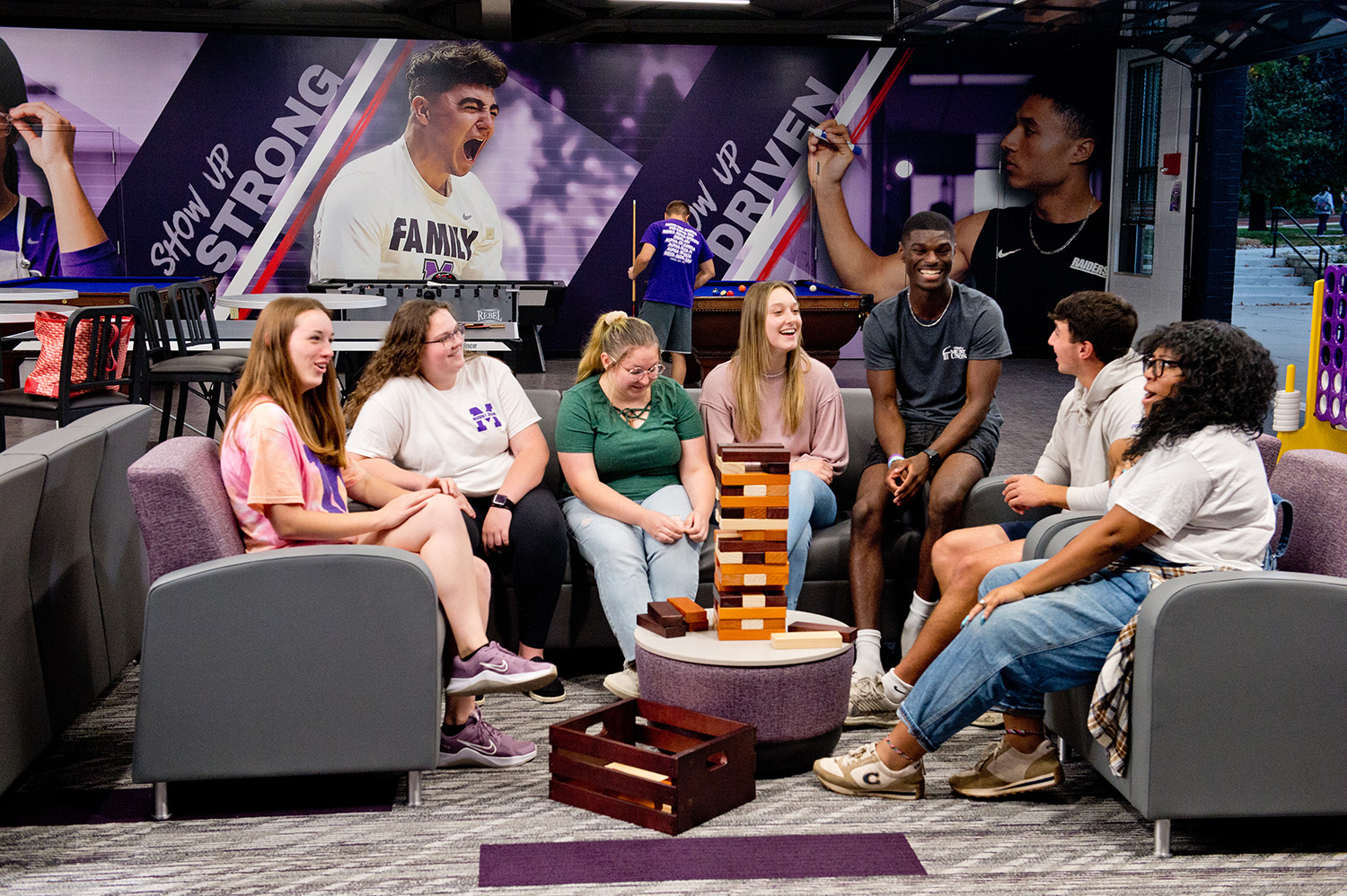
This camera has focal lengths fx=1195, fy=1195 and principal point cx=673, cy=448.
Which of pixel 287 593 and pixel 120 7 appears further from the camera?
pixel 120 7

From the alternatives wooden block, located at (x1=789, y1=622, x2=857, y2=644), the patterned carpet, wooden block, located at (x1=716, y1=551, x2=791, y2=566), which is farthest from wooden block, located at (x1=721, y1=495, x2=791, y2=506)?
the patterned carpet

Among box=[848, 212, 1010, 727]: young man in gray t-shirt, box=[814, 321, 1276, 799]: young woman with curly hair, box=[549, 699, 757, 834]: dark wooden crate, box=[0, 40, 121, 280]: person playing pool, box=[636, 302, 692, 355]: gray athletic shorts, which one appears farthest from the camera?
box=[0, 40, 121, 280]: person playing pool

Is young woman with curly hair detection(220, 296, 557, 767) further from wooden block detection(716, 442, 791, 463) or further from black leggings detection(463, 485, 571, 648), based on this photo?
wooden block detection(716, 442, 791, 463)

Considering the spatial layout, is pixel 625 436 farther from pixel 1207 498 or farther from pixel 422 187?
pixel 422 187

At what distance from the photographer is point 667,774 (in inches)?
102

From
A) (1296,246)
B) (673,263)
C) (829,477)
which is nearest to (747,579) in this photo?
(829,477)

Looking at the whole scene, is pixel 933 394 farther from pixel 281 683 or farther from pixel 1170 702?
pixel 281 683

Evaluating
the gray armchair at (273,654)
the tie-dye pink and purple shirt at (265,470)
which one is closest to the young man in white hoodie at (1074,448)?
the gray armchair at (273,654)

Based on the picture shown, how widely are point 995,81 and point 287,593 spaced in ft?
35.6

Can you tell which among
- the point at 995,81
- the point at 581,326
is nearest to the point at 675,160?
the point at 581,326

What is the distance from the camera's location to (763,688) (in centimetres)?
283

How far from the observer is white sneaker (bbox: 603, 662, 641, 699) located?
3.26 metres

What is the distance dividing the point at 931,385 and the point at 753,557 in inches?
53.6

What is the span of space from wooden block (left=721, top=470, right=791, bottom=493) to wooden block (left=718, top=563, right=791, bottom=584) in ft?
0.64
